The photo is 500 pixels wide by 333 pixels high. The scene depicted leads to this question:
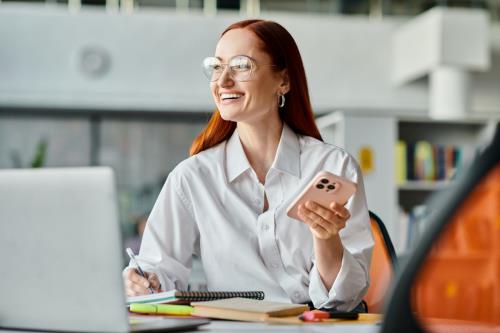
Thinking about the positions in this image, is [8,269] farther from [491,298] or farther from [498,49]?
[498,49]

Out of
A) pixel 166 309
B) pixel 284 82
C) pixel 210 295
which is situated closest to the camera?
pixel 166 309

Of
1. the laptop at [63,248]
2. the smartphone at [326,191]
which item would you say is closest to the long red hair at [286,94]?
the smartphone at [326,191]

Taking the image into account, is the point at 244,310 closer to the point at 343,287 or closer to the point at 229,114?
the point at 343,287

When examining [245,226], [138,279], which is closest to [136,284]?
[138,279]

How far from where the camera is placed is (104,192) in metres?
1.25

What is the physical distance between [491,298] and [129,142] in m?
6.29

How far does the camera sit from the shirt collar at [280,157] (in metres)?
2.26

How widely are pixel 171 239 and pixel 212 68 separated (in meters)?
0.47

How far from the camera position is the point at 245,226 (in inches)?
86.9

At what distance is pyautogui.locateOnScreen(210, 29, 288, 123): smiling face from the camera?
2.25m

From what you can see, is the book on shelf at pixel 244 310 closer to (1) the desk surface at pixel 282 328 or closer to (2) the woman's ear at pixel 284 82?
(1) the desk surface at pixel 282 328

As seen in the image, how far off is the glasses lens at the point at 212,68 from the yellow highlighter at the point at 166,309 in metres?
0.77

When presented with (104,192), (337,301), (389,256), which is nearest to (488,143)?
(104,192)

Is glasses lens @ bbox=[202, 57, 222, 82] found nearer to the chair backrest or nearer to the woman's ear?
the woman's ear
